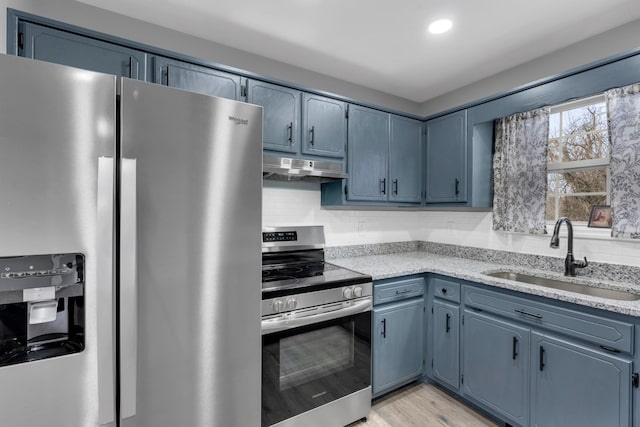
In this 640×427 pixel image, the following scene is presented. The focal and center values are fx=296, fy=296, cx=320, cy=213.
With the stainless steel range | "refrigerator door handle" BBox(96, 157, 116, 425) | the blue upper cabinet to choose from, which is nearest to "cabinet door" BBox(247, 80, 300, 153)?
the blue upper cabinet

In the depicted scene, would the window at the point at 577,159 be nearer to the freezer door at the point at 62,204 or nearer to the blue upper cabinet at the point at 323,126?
the blue upper cabinet at the point at 323,126

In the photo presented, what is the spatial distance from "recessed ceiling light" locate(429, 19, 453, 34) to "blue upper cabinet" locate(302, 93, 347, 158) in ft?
2.60

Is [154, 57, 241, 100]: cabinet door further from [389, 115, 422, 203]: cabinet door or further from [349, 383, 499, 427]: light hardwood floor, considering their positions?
[349, 383, 499, 427]: light hardwood floor

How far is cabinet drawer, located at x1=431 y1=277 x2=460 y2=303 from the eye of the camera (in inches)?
86.1

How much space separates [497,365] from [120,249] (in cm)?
225

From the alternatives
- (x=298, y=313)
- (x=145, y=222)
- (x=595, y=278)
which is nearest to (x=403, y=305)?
(x=298, y=313)

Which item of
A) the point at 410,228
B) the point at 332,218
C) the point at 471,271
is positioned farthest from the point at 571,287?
the point at 332,218

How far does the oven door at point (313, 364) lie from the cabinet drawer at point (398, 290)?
0.17m

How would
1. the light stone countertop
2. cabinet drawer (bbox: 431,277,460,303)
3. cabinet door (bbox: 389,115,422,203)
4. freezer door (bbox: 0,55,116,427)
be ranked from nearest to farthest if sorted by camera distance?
freezer door (bbox: 0,55,116,427), the light stone countertop, cabinet drawer (bbox: 431,277,460,303), cabinet door (bbox: 389,115,422,203)

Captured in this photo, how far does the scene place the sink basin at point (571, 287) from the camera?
1.84m

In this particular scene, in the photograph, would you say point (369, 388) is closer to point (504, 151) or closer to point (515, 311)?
point (515, 311)

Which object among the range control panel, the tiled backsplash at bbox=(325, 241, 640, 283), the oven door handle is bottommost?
the oven door handle

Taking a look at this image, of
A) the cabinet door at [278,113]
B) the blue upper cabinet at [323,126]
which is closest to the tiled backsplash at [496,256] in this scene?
the blue upper cabinet at [323,126]

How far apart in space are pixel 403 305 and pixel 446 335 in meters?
0.41
